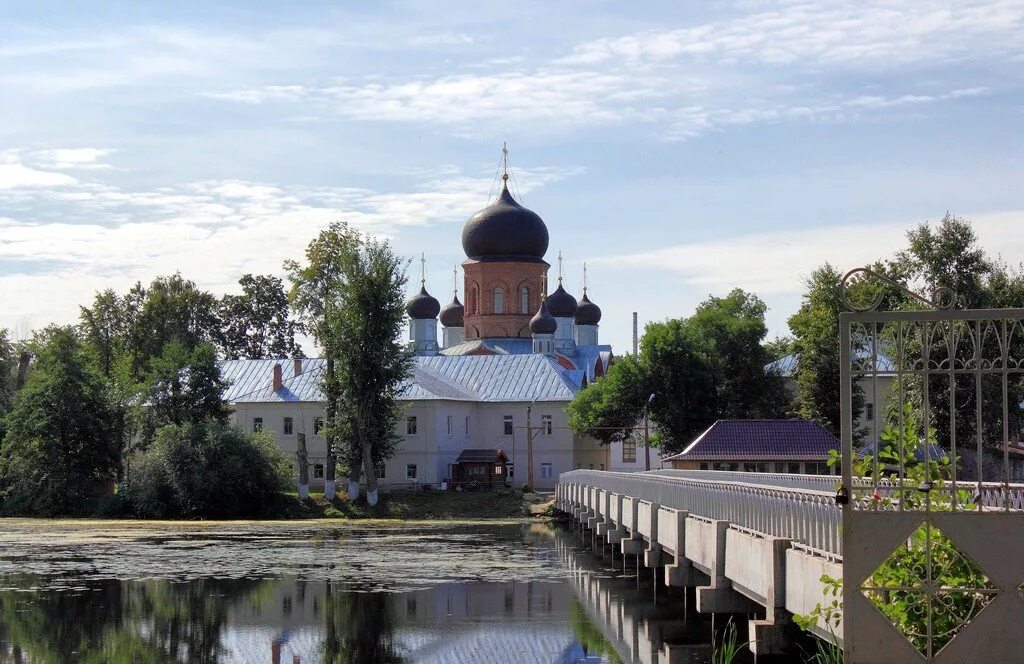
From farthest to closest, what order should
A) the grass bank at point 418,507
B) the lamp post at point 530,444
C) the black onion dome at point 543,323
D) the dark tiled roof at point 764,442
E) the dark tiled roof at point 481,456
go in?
the black onion dome at point 543,323 < the dark tiled roof at point 481,456 < the lamp post at point 530,444 < the grass bank at point 418,507 < the dark tiled roof at point 764,442

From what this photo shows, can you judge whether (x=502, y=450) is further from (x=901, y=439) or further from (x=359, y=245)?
(x=901, y=439)

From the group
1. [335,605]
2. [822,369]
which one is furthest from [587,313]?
[335,605]

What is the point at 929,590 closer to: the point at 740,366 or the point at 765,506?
the point at 765,506

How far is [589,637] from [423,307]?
6555cm

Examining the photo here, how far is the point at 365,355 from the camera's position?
2188 inches

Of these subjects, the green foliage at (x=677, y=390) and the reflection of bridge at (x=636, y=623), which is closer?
the reflection of bridge at (x=636, y=623)

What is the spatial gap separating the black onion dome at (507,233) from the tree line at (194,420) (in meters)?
18.9

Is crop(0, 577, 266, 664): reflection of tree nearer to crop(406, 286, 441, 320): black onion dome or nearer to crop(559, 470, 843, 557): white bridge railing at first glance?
crop(559, 470, 843, 557): white bridge railing

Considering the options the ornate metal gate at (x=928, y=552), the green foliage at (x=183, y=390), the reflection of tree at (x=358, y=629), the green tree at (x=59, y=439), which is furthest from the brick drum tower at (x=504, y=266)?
the ornate metal gate at (x=928, y=552)

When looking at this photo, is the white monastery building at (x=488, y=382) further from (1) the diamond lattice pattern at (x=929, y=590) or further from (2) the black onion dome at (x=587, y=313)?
(1) the diamond lattice pattern at (x=929, y=590)

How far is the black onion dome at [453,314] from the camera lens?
286ft

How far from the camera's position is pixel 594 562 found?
115 feet

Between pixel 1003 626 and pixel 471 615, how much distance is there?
45.8 feet

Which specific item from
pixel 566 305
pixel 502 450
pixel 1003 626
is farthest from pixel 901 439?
pixel 566 305
